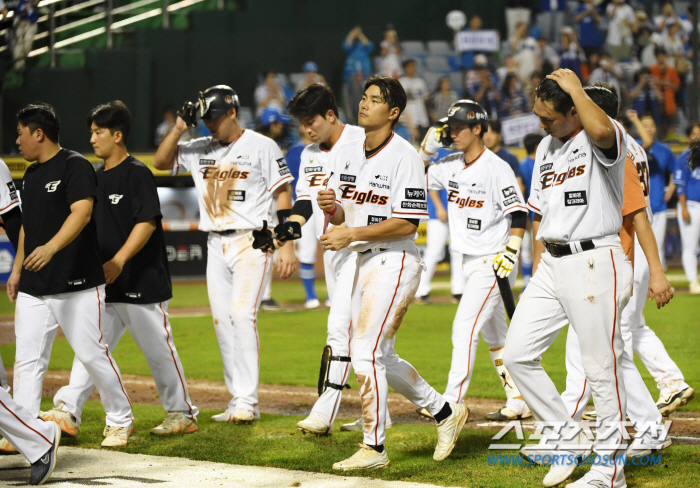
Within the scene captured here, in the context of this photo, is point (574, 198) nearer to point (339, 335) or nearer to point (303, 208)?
point (339, 335)

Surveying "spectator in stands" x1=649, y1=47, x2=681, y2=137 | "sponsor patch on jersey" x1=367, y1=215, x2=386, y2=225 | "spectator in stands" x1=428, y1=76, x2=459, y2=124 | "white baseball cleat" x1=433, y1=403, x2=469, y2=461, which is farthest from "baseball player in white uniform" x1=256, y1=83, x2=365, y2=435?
"spectator in stands" x1=649, y1=47, x2=681, y2=137

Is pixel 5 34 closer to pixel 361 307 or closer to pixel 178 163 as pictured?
pixel 178 163

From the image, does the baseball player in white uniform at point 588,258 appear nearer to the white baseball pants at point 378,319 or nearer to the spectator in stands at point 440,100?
the white baseball pants at point 378,319

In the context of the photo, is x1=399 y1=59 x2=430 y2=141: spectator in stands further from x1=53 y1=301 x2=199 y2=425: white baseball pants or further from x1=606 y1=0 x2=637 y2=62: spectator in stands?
x1=53 y1=301 x2=199 y2=425: white baseball pants

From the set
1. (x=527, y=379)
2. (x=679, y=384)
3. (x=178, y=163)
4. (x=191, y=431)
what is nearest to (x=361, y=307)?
(x=527, y=379)

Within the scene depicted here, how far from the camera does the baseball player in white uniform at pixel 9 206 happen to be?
5633 mm

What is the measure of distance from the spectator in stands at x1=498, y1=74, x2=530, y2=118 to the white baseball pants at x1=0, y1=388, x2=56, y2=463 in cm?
1634

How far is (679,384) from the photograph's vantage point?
6457 mm

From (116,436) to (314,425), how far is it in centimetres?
128

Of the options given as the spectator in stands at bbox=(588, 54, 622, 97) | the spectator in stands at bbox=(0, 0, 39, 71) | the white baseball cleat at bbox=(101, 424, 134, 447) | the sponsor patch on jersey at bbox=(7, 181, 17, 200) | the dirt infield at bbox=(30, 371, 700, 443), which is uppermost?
the spectator in stands at bbox=(0, 0, 39, 71)

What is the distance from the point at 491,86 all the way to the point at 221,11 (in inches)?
273

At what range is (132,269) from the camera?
5.95 metres

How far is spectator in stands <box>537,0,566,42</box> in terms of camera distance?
22.1 m

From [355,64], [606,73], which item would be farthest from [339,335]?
[606,73]
